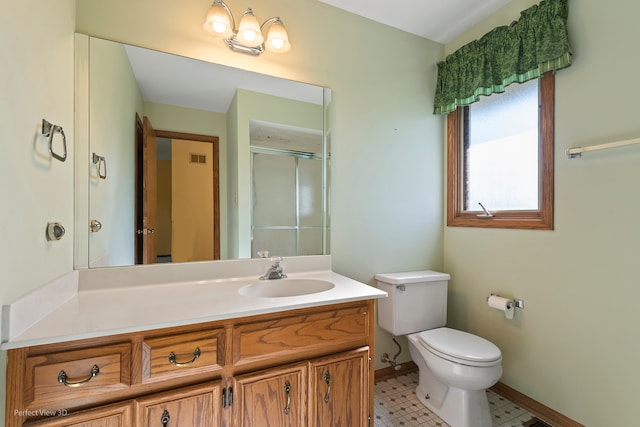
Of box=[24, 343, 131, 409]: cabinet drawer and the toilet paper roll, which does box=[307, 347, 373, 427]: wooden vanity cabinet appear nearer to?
box=[24, 343, 131, 409]: cabinet drawer

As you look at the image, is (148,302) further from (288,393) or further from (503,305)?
(503,305)

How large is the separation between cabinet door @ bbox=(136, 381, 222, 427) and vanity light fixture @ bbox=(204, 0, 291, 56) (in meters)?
1.58

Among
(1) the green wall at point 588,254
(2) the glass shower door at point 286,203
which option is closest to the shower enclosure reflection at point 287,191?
(2) the glass shower door at point 286,203

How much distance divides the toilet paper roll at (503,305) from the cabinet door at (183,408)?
1.61m

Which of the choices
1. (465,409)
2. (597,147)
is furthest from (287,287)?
(597,147)

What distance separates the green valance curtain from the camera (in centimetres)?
146

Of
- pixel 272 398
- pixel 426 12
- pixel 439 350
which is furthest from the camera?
pixel 426 12

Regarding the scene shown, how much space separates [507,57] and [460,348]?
169cm

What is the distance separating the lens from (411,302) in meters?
1.83

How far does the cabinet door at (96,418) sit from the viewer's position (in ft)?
2.61

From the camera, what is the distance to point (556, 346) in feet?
5.06

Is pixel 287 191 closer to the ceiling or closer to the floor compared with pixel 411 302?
closer to the ceiling

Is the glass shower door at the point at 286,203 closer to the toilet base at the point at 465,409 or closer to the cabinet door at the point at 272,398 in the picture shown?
the cabinet door at the point at 272,398

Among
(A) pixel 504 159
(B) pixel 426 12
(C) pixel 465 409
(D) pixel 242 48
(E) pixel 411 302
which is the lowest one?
(C) pixel 465 409
